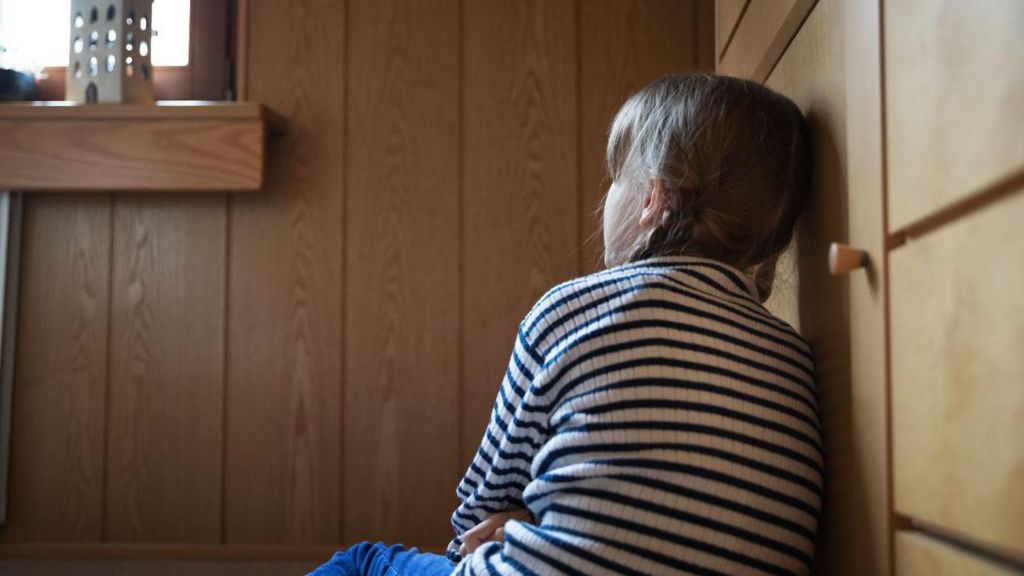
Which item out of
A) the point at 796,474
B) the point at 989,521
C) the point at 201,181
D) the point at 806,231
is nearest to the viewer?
the point at 989,521

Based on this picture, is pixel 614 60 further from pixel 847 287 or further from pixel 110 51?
pixel 847 287

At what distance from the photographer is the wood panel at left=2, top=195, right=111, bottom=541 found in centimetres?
176

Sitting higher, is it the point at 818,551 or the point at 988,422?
the point at 988,422

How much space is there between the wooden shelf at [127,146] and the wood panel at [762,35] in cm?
80

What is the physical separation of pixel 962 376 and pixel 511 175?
1280 mm

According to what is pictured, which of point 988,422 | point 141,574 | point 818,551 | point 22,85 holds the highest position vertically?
point 22,85

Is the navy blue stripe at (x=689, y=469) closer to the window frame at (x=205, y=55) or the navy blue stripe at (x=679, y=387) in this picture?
the navy blue stripe at (x=679, y=387)

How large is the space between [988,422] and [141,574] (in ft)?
5.07

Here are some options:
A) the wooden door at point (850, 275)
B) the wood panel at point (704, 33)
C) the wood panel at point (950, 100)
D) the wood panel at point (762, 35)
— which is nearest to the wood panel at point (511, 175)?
the wood panel at point (704, 33)

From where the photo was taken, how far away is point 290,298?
178cm

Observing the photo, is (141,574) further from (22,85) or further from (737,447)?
(737,447)

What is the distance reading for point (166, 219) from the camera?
70.8 inches

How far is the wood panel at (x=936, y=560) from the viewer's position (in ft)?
1.63

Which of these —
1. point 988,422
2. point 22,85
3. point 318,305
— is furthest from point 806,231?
point 22,85
